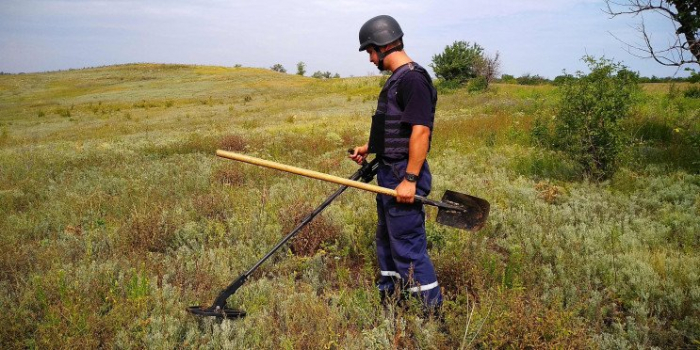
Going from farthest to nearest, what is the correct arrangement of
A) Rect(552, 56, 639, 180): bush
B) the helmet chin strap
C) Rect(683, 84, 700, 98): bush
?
1. Rect(683, 84, 700, 98): bush
2. Rect(552, 56, 639, 180): bush
3. the helmet chin strap

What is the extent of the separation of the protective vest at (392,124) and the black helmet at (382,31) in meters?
0.27

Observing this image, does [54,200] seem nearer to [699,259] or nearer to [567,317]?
[567,317]

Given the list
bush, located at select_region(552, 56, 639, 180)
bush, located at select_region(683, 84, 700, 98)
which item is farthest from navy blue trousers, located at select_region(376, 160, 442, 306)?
bush, located at select_region(683, 84, 700, 98)

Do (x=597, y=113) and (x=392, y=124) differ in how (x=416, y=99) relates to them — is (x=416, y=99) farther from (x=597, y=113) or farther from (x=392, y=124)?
(x=597, y=113)

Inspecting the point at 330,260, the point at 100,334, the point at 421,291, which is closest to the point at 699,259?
the point at 421,291

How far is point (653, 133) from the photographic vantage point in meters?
10.2

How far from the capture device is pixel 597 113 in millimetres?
7125

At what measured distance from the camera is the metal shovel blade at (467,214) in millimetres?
3629

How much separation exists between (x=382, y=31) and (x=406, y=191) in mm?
1334

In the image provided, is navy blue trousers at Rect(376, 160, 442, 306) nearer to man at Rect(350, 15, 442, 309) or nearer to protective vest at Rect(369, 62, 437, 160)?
man at Rect(350, 15, 442, 309)

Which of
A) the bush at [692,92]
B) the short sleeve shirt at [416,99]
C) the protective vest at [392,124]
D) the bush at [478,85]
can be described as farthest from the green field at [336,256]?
the bush at [478,85]

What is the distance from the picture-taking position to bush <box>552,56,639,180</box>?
23.1ft

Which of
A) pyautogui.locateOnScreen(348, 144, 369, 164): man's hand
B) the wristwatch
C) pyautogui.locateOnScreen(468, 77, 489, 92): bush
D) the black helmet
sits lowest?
the wristwatch

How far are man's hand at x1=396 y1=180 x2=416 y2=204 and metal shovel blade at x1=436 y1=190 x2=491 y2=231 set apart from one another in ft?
1.84
